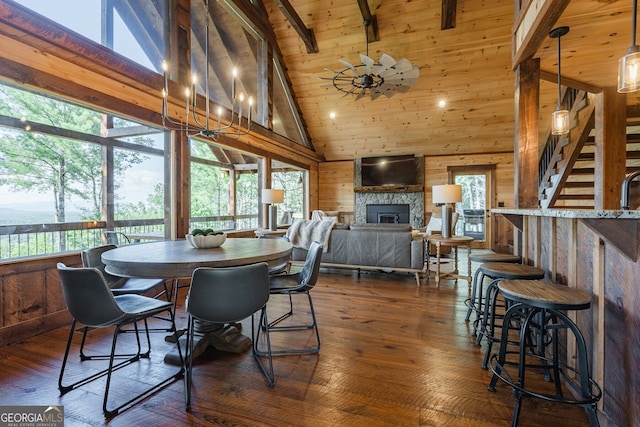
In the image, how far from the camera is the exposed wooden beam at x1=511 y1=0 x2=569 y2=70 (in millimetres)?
1965

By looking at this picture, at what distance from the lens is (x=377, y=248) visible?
4309mm

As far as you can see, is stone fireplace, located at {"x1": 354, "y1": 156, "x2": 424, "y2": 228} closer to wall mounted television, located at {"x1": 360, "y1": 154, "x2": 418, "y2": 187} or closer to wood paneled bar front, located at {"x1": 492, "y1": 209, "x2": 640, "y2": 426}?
wall mounted television, located at {"x1": 360, "y1": 154, "x2": 418, "y2": 187}

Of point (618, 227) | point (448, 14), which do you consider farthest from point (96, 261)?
point (448, 14)

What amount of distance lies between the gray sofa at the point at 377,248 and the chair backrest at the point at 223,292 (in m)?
2.85

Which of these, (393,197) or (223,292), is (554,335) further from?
(393,197)

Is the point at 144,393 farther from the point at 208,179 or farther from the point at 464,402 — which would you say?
A: the point at 208,179

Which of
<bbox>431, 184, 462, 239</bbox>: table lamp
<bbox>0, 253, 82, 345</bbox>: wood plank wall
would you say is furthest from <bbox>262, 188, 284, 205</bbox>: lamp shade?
<bbox>0, 253, 82, 345</bbox>: wood plank wall

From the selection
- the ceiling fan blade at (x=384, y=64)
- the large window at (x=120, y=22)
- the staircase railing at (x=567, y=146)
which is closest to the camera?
the large window at (x=120, y=22)

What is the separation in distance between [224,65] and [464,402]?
599 cm

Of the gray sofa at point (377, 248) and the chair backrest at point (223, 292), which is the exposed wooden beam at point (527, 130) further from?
the chair backrest at point (223, 292)

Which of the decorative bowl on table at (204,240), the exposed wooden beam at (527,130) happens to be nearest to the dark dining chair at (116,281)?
the decorative bowl on table at (204,240)

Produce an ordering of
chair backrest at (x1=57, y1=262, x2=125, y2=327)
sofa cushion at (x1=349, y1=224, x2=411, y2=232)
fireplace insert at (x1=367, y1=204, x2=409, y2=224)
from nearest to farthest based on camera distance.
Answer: chair backrest at (x1=57, y1=262, x2=125, y2=327) < sofa cushion at (x1=349, y1=224, x2=411, y2=232) < fireplace insert at (x1=367, y1=204, x2=409, y2=224)

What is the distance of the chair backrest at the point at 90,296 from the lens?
60.1 inches

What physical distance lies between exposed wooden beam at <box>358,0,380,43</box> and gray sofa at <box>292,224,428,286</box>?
343 cm
